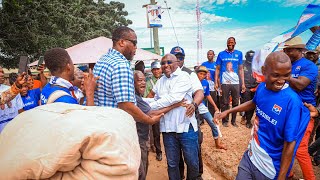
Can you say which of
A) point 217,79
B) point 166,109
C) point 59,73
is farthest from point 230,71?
point 59,73

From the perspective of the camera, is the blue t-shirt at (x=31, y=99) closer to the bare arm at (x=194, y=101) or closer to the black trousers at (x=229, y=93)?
the bare arm at (x=194, y=101)

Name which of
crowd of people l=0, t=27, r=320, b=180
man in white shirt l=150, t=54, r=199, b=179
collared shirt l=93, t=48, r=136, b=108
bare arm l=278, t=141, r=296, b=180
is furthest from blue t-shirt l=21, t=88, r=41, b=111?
bare arm l=278, t=141, r=296, b=180

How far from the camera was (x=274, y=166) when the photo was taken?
2.04 m

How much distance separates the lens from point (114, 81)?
6.75ft

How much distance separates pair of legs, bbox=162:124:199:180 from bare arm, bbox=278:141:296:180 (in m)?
1.35

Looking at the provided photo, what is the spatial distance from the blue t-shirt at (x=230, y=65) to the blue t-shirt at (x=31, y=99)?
4.24 m

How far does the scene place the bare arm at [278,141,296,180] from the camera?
1.92 meters

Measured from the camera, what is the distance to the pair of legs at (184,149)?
319 centimetres

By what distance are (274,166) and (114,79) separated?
5.12ft

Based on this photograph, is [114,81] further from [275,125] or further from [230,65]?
[230,65]

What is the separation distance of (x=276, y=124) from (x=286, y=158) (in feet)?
0.92

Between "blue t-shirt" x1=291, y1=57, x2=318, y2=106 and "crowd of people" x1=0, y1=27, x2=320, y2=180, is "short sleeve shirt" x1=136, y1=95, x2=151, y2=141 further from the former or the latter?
"blue t-shirt" x1=291, y1=57, x2=318, y2=106

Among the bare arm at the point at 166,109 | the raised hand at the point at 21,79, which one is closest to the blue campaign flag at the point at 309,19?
the bare arm at the point at 166,109

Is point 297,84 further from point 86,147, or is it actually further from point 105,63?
point 86,147
